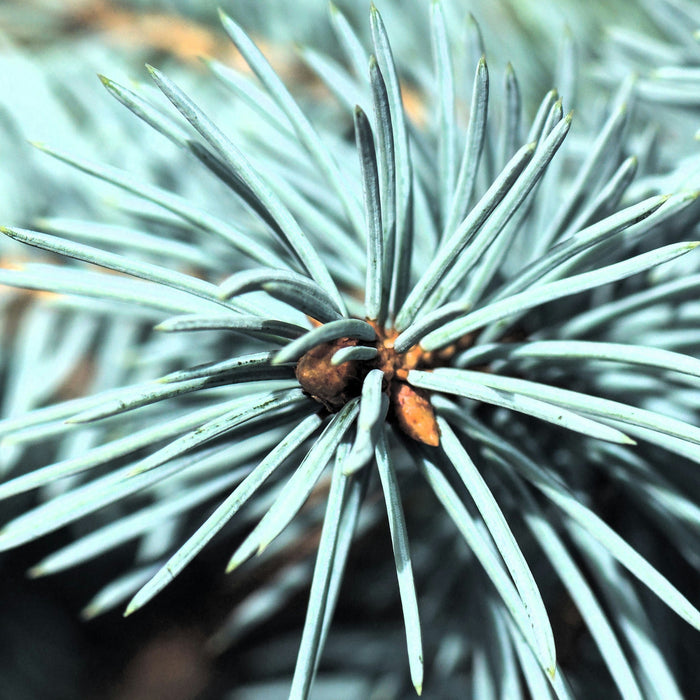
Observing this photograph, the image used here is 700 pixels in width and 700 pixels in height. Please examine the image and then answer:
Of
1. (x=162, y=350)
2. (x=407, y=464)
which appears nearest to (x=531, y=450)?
(x=407, y=464)

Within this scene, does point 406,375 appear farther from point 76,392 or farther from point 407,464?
point 76,392

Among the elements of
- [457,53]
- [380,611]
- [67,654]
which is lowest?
[67,654]

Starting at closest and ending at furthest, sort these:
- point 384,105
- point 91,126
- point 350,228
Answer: point 384,105 → point 350,228 → point 91,126

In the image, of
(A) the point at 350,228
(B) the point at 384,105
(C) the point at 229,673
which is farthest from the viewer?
(C) the point at 229,673

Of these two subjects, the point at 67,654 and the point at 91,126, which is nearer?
the point at 91,126

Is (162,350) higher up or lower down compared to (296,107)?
lower down

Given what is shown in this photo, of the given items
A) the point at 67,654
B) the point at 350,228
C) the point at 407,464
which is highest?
the point at 350,228

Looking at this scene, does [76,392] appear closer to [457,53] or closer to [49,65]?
[49,65]

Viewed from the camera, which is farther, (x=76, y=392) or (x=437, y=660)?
(x=76, y=392)

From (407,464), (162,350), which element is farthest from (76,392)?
(407,464)
